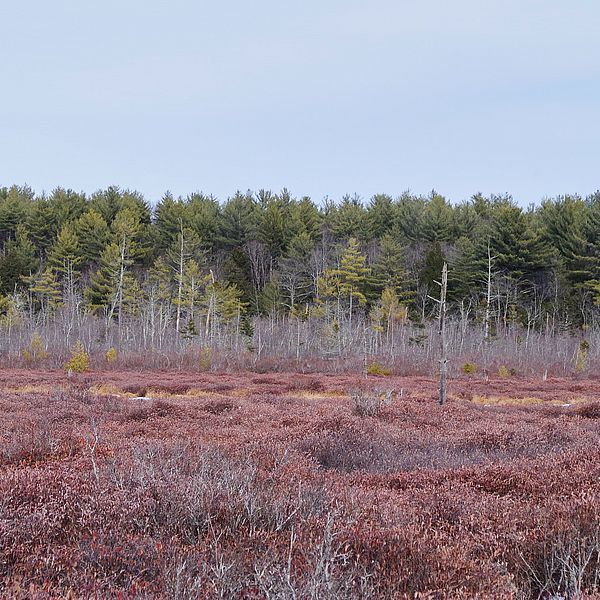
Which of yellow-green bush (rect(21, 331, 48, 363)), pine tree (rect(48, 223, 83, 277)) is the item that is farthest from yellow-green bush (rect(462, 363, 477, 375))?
pine tree (rect(48, 223, 83, 277))

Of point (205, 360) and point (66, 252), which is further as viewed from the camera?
point (66, 252)

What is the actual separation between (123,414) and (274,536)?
8930mm

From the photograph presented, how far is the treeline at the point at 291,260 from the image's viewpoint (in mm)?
53000

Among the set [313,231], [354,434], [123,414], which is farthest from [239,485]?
[313,231]

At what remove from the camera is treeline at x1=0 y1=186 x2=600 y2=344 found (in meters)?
53.0

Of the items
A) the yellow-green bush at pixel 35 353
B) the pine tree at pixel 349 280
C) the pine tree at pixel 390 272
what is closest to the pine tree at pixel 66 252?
the yellow-green bush at pixel 35 353

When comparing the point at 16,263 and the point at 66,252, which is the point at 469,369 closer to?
A: the point at 66,252

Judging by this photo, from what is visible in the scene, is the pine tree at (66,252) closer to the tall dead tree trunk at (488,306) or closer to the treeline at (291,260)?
the treeline at (291,260)

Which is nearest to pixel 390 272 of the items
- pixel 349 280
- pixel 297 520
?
pixel 349 280

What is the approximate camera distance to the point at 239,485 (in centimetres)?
484

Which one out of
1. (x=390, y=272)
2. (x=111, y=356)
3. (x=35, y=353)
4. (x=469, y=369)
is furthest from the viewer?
(x=390, y=272)

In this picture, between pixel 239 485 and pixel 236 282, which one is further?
pixel 236 282

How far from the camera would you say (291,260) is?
210ft

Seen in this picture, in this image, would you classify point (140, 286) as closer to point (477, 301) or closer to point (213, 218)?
point (213, 218)
